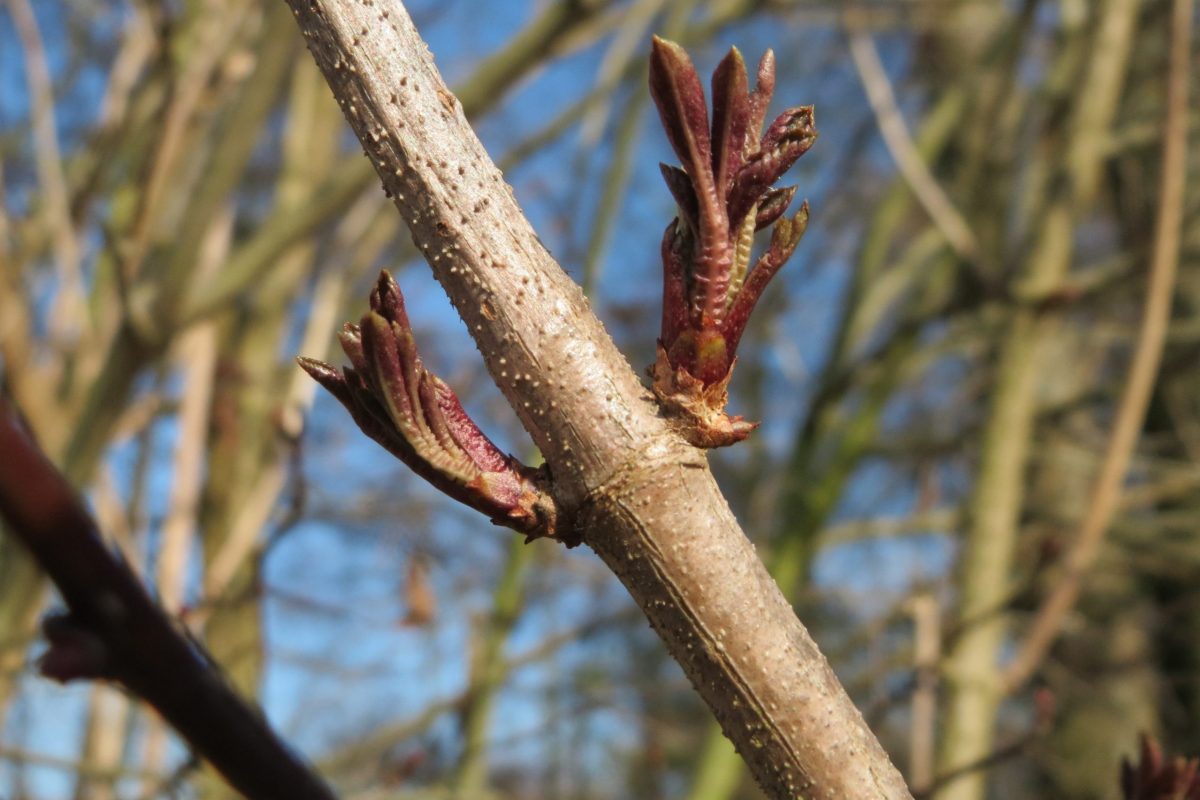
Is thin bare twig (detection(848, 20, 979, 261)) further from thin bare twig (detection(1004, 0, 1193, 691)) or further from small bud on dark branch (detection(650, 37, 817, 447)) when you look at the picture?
small bud on dark branch (detection(650, 37, 817, 447))

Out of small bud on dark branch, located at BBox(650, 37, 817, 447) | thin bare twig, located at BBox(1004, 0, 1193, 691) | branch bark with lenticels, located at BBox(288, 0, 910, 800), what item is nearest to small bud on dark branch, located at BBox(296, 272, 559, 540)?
branch bark with lenticels, located at BBox(288, 0, 910, 800)

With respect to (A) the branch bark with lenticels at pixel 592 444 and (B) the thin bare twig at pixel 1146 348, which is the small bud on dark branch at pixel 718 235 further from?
(B) the thin bare twig at pixel 1146 348

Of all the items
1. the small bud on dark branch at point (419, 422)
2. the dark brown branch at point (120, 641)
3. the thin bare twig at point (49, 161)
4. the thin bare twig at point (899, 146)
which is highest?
the thin bare twig at point (49, 161)

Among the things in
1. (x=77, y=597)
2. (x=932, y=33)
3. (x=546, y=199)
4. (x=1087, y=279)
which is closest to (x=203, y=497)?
(x=546, y=199)

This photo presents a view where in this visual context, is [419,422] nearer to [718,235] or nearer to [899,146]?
[718,235]

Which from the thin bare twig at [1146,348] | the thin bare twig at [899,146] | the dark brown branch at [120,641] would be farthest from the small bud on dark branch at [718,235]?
the thin bare twig at [899,146]

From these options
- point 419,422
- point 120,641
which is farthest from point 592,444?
point 120,641
